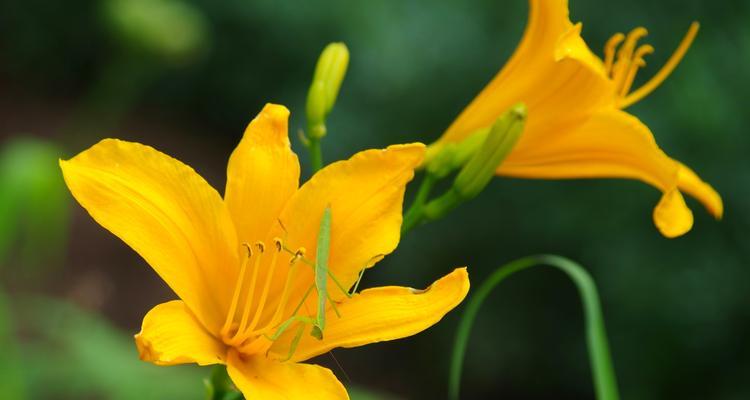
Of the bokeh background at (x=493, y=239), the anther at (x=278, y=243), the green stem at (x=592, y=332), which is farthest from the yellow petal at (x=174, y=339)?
the bokeh background at (x=493, y=239)

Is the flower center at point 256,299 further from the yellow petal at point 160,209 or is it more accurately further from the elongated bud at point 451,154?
the elongated bud at point 451,154

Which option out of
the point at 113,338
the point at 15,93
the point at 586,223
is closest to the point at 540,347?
the point at 586,223

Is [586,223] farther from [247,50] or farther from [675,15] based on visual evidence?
[247,50]

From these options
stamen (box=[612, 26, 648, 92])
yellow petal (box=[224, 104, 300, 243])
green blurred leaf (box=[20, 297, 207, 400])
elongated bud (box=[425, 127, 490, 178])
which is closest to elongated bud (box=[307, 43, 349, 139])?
elongated bud (box=[425, 127, 490, 178])

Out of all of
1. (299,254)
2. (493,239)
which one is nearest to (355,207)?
(299,254)

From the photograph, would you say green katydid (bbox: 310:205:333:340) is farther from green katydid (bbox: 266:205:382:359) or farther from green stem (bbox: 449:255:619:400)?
green stem (bbox: 449:255:619:400)
